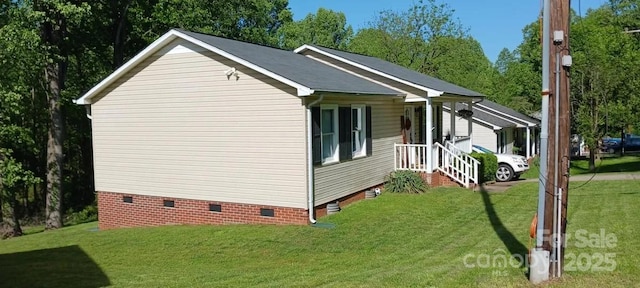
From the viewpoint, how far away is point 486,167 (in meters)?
18.8

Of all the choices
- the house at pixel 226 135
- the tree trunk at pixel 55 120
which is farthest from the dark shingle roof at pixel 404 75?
the tree trunk at pixel 55 120

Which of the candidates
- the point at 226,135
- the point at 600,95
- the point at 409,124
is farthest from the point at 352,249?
the point at 600,95

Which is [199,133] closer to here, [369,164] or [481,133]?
[369,164]

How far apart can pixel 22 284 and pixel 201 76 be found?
6346mm

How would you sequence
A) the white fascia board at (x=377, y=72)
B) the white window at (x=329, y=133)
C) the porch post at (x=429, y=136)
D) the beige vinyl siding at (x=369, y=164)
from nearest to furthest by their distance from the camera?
the beige vinyl siding at (x=369, y=164)
the white window at (x=329, y=133)
the white fascia board at (x=377, y=72)
the porch post at (x=429, y=136)

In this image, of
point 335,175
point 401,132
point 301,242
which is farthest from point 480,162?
A: point 301,242

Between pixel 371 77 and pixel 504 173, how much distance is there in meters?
7.96

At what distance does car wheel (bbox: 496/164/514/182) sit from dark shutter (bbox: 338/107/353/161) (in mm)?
9907

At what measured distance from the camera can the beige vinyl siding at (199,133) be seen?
12.1m

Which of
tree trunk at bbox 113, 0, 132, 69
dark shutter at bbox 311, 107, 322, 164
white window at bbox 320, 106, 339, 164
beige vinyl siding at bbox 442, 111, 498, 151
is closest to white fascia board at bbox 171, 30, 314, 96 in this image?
dark shutter at bbox 311, 107, 322, 164

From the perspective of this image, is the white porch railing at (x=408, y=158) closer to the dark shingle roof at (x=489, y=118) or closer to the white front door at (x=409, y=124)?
the white front door at (x=409, y=124)

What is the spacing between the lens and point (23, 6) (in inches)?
687

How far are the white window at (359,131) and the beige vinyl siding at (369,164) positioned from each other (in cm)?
20

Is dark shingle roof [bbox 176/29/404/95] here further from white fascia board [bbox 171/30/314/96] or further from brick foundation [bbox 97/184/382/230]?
brick foundation [bbox 97/184/382/230]
